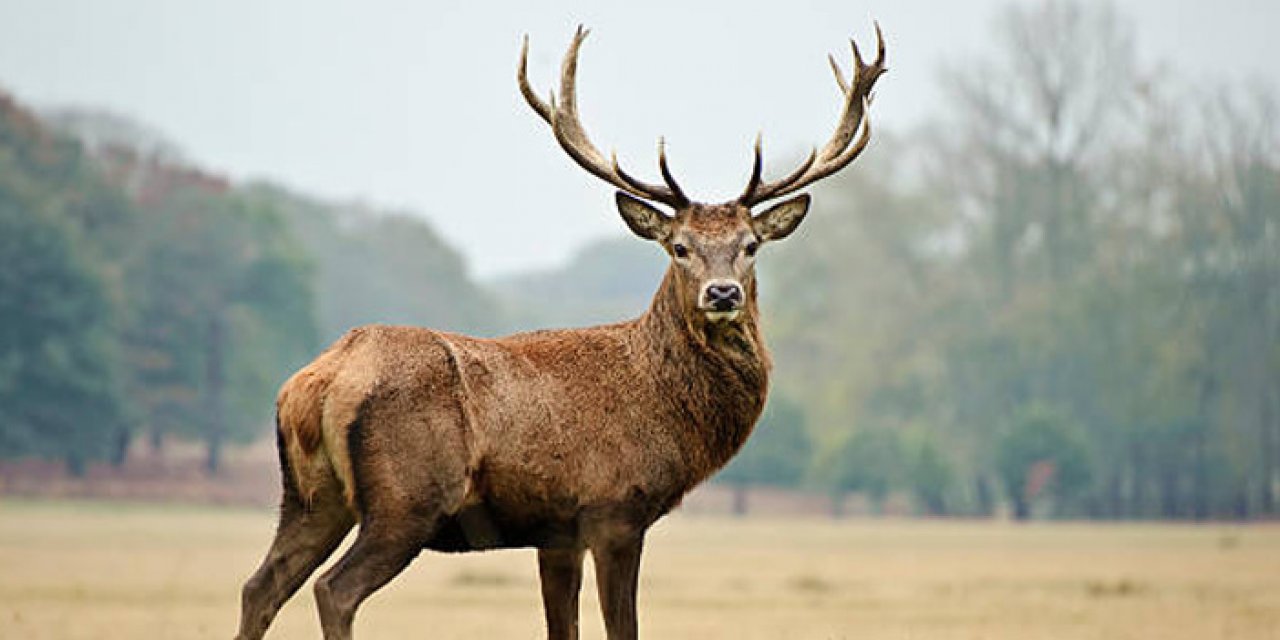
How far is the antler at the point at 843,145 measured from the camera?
39.0ft

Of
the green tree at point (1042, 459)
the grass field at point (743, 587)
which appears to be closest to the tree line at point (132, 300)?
the grass field at point (743, 587)

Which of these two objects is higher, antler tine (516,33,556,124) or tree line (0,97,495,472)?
antler tine (516,33,556,124)

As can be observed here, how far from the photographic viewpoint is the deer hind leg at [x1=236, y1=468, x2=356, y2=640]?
1041 cm

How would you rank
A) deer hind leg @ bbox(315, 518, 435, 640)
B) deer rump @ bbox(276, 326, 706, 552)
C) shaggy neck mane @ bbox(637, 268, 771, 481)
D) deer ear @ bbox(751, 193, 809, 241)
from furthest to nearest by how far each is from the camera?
deer ear @ bbox(751, 193, 809, 241) < shaggy neck mane @ bbox(637, 268, 771, 481) < deer rump @ bbox(276, 326, 706, 552) < deer hind leg @ bbox(315, 518, 435, 640)

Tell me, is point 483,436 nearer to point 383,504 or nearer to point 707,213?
point 383,504

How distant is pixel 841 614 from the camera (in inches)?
973

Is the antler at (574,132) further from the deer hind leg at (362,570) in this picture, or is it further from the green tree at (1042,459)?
the green tree at (1042,459)

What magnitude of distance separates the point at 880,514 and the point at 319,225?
52346 mm

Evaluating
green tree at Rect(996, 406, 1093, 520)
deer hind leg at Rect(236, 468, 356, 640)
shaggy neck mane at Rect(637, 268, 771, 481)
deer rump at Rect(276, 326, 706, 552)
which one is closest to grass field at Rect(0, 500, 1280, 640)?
deer hind leg at Rect(236, 468, 356, 640)

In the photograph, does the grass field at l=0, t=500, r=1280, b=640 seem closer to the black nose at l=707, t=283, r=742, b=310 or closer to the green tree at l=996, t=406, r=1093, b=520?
the black nose at l=707, t=283, r=742, b=310

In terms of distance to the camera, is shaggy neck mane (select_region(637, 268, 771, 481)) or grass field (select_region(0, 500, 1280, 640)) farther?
grass field (select_region(0, 500, 1280, 640))

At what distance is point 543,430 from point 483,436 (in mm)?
420

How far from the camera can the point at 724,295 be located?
1088cm

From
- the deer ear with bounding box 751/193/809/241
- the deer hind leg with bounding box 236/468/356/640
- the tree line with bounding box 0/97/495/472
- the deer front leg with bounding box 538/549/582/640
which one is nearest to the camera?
the deer hind leg with bounding box 236/468/356/640
